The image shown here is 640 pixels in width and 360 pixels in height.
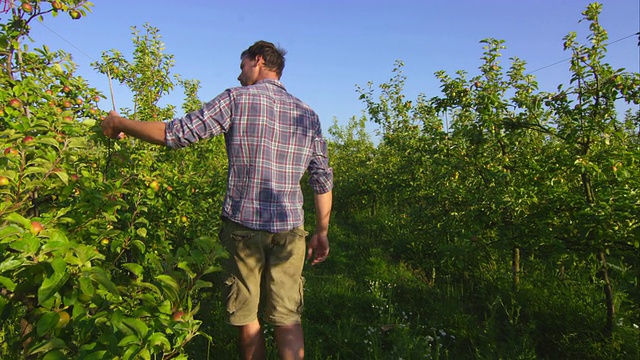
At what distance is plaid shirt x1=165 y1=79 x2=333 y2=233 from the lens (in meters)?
1.78

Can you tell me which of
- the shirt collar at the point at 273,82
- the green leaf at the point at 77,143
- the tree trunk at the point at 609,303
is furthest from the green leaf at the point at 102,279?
the tree trunk at the point at 609,303

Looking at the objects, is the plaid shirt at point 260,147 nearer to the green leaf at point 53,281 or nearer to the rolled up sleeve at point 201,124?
the rolled up sleeve at point 201,124

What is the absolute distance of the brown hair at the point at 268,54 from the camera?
2.05 meters

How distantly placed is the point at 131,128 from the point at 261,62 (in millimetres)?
832

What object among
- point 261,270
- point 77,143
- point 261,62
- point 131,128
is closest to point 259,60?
point 261,62

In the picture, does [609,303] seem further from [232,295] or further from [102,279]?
[102,279]

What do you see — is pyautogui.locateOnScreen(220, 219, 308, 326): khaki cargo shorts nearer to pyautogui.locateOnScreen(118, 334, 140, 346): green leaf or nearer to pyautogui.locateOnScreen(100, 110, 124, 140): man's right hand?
pyautogui.locateOnScreen(100, 110, 124, 140): man's right hand

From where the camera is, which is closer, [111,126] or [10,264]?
[10,264]

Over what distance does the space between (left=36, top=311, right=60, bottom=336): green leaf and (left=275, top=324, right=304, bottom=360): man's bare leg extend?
125 centimetres

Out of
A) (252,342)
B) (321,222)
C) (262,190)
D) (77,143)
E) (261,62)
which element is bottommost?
(252,342)

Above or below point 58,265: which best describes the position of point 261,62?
above

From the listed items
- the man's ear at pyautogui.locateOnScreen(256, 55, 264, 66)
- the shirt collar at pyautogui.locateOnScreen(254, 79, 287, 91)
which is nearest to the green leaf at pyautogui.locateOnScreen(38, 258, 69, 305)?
the shirt collar at pyautogui.locateOnScreen(254, 79, 287, 91)

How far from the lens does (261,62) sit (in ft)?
6.73

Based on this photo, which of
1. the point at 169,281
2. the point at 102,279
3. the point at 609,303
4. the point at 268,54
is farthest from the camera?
the point at 609,303
